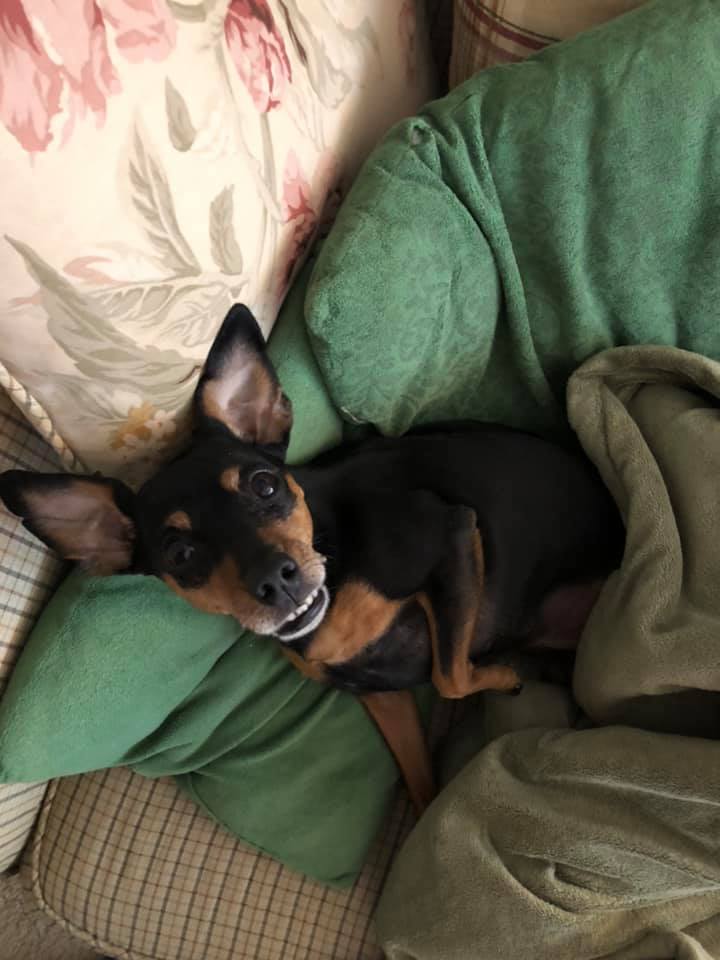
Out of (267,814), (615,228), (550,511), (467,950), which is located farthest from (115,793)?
(615,228)

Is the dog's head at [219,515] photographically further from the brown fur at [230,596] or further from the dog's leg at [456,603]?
the dog's leg at [456,603]

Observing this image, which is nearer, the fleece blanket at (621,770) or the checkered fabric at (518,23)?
the fleece blanket at (621,770)

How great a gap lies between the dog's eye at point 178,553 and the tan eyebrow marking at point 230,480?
0.33 feet

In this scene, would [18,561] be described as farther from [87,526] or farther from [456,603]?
[456,603]

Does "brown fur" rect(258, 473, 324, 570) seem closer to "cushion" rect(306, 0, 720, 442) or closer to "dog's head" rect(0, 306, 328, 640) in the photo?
"dog's head" rect(0, 306, 328, 640)

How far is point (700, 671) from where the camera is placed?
1130 millimetres

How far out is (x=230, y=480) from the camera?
3.70 ft

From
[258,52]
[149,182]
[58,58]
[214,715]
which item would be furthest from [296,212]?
[214,715]

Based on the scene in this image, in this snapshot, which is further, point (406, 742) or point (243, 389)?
point (406, 742)

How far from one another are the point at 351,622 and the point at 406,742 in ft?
0.94

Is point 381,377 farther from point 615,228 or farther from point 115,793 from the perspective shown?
point 115,793

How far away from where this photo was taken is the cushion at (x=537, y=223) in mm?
1151

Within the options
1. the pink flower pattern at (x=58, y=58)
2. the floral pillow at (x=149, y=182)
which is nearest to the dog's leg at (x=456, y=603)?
the floral pillow at (x=149, y=182)

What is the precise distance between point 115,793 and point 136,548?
0.51 meters
